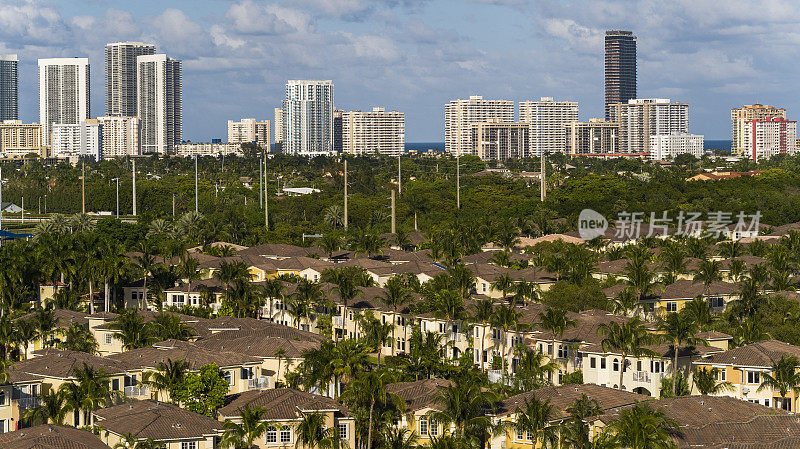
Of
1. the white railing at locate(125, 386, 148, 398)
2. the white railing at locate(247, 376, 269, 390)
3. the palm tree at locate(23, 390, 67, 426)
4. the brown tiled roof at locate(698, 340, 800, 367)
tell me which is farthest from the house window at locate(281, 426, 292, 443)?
the brown tiled roof at locate(698, 340, 800, 367)

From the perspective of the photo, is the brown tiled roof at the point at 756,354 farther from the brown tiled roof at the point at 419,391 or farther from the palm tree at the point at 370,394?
the palm tree at the point at 370,394

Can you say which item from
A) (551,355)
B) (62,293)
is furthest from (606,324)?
(62,293)

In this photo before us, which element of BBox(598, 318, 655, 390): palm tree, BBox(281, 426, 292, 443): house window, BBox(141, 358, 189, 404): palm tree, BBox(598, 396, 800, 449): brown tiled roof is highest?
BBox(598, 318, 655, 390): palm tree

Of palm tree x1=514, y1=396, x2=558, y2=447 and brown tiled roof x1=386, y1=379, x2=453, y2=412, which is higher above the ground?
brown tiled roof x1=386, y1=379, x2=453, y2=412

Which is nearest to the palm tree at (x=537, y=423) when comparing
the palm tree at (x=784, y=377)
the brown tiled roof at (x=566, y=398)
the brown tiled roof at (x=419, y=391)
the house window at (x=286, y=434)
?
the brown tiled roof at (x=566, y=398)

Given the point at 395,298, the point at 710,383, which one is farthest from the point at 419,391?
the point at 395,298

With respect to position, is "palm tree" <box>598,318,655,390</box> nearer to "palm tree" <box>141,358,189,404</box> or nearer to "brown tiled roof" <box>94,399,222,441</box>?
"palm tree" <box>141,358,189,404</box>
